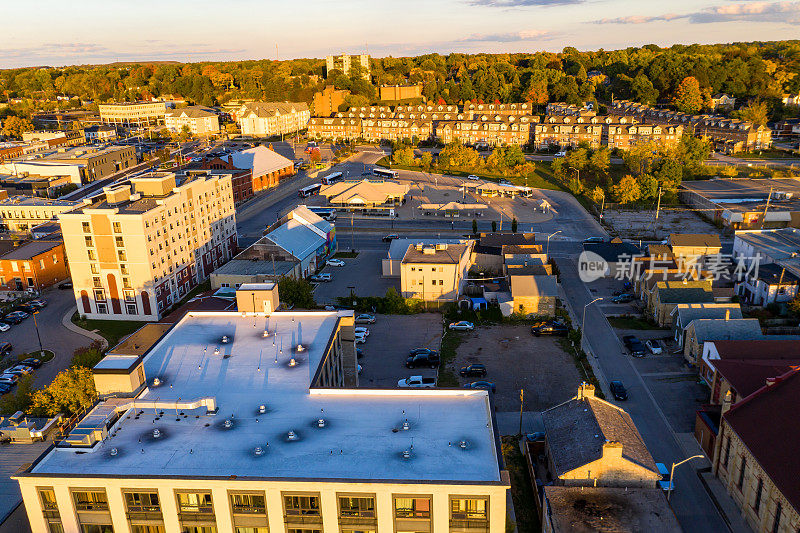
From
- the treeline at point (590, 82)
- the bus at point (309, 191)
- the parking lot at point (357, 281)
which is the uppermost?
the treeline at point (590, 82)

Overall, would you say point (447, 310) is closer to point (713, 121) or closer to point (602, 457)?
point (602, 457)

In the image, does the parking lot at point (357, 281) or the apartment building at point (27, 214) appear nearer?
the parking lot at point (357, 281)

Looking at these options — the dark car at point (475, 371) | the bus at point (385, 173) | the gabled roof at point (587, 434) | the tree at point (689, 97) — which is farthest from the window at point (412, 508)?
the tree at point (689, 97)

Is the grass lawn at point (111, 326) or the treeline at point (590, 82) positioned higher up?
the treeline at point (590, 82)

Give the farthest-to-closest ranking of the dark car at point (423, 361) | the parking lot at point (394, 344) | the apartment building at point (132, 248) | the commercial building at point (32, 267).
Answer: the commercial building at point (32, 267) → the apartment building at point (132, 248) → the dark car at point (423, 361) → the parking lot at point (394, 344)

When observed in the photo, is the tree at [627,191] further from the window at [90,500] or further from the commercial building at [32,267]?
the window at [90,500]

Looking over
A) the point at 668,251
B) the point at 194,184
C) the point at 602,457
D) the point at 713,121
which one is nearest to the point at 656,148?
the point at 713,121

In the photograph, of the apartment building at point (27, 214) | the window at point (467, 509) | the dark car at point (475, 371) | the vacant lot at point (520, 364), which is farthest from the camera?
the apartment building at point (27, 214)
